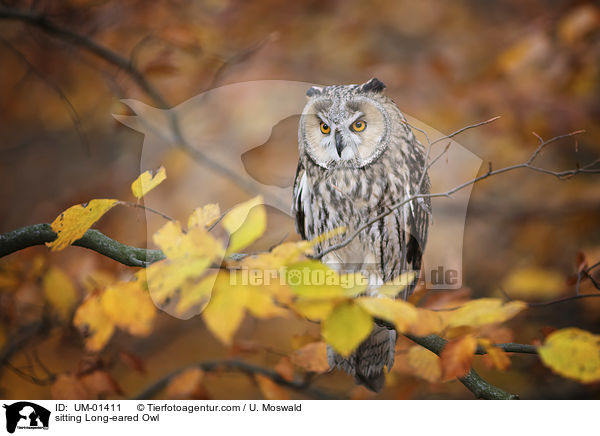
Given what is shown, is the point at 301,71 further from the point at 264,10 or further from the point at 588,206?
the point at 588,206

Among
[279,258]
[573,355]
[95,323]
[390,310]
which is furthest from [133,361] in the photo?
[573,355]

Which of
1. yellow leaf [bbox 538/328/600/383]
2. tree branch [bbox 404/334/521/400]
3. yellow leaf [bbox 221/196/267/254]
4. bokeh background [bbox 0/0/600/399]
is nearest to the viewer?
yellow leaf [bbox 221/196/267/254]

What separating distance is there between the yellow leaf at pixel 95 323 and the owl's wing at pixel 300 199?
0.47m

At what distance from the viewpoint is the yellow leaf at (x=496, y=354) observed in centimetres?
84

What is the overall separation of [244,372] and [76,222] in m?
0.51

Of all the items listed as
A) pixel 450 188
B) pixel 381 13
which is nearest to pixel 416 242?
pixel 450 188

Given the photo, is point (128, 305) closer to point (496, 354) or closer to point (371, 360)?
point (371, 360)

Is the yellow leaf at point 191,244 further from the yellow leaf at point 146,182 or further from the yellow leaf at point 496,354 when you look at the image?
the yellow leaf at point 496,354

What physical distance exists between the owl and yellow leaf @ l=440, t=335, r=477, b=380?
0.53 feet

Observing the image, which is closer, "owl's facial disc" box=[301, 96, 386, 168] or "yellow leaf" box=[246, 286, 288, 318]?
"yellow leaf" box=[246, 286, 288, 318]

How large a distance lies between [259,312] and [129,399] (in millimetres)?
523

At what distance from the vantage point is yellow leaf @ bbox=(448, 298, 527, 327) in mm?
782

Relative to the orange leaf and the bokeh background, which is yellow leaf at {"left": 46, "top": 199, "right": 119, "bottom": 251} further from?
the orange leaf
